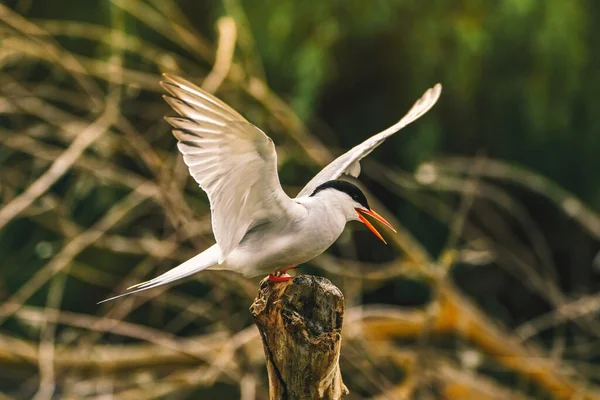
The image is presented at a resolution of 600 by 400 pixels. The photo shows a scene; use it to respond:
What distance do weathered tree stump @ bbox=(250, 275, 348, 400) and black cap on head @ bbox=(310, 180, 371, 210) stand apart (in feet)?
0.75

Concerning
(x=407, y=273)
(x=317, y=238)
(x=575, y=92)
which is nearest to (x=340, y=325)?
(x=317, y=238)

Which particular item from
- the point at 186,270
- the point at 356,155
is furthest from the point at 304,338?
the point at 356,155

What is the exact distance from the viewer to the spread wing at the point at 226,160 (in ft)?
3.90

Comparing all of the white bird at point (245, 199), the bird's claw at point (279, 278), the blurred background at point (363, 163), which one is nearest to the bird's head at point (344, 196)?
the white bird at point (245, 199)

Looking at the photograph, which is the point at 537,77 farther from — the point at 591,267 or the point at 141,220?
the point at 141,220

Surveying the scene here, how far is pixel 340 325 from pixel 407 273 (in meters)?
1.85

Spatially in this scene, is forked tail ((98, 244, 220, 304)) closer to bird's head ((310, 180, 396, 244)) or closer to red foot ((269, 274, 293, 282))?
red foot ((269, 274, 293, 282))

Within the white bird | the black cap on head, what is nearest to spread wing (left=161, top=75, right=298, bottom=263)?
the white bird

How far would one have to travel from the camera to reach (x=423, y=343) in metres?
2.80

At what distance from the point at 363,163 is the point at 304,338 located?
2.23 m

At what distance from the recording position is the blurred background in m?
2.91

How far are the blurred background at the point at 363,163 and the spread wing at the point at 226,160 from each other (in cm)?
126

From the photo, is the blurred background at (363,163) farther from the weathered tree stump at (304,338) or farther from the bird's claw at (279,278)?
the weathered tree stump at (304,338)

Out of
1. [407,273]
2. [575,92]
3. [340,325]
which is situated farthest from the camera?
[575,92]
